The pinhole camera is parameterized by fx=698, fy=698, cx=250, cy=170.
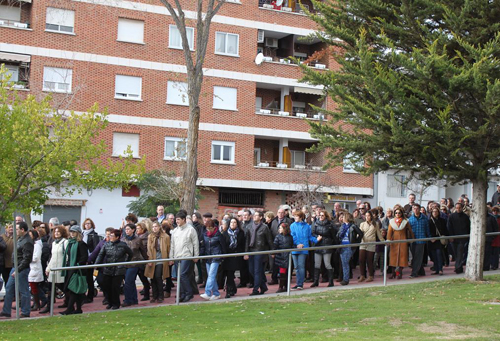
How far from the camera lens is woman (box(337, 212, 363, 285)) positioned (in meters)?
16.6

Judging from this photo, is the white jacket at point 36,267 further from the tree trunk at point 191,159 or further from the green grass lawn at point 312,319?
the tree trunk at point 191,159

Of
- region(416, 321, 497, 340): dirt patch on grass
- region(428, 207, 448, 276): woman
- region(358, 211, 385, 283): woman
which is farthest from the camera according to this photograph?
region(428, 207, 448, 276): woman

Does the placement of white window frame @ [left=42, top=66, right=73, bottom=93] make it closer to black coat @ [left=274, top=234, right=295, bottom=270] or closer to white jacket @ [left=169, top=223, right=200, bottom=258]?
white jacket @ [left=169, top=223, right=200, bottom=258]

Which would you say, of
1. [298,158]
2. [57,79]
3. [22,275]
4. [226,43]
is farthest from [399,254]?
[298,158]

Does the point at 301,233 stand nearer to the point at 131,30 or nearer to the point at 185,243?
the point at 185,243

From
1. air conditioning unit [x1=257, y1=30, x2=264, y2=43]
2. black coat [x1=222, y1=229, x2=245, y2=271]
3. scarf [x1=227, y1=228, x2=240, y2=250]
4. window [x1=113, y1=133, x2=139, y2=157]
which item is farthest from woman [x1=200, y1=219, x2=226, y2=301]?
air conditioning unit [x1=257, y1=30, x2=264, y2=43]

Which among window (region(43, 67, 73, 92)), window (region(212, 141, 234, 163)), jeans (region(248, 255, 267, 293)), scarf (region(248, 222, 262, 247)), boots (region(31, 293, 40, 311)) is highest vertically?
A: window (region(43, 67, 73, 92))

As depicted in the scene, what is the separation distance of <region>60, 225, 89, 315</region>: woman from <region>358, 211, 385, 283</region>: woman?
6550 mm

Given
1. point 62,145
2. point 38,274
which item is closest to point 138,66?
point 62,145

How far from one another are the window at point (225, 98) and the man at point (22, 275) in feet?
75.2

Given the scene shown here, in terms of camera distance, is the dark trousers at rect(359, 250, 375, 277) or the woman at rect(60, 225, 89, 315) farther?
the dark trousers at rect(359, 250, 375, 277)

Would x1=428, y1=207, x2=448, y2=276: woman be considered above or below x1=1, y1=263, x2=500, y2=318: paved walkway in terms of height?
above

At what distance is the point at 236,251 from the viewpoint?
16.2m

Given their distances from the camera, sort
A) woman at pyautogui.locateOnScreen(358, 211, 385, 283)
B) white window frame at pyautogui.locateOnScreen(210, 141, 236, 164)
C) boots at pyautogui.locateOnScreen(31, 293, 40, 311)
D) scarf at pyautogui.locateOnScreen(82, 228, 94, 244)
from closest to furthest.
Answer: boots at pyautogui.locateOnScreen(31, 293, 40, 311) → scarf at pyautogui.locateOnScreen(82, 228, 94, 244) → woman at pyautogui.locateOnScreen(358, 211, 385, 283) → white window frame at pyautogui.locateOnScreen(210, 141, 236, 164)
